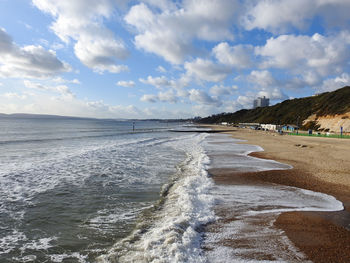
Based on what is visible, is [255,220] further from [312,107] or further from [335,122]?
[312,107]

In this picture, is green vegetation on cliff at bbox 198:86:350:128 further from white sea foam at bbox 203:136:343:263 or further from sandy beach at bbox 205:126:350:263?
white sea foam at bbox 203:136:343:263

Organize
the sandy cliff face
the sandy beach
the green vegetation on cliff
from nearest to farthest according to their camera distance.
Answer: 1. the sandy beach
2. the sandy cliff face
3. the green vegetation on cliff

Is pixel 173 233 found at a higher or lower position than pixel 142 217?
higher

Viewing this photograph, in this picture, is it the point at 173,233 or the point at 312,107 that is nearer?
the point at 173,233

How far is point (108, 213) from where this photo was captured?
22.2 ft

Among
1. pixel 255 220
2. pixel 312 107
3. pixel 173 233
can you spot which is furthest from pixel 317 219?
pixel 312 107

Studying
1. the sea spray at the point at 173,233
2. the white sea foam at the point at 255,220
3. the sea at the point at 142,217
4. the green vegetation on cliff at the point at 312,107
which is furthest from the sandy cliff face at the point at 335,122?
the sea spray at the point at 173,233

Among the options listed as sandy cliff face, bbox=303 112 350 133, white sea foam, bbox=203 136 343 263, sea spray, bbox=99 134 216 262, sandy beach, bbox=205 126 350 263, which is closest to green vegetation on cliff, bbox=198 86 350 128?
sandy cliff face, bbox=303 112 350 133

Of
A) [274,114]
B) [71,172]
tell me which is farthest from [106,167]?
[274,114]

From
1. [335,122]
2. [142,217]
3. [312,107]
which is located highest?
[312,107]

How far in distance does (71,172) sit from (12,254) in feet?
26.7

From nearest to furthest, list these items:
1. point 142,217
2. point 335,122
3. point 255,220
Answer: point 255,220, point 142,217, point 335,122

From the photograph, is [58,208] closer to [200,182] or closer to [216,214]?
[216,214]

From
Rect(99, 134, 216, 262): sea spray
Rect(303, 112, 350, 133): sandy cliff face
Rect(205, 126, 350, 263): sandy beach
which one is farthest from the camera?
Rect(303, 112, 350, 133): sandy cliff face
